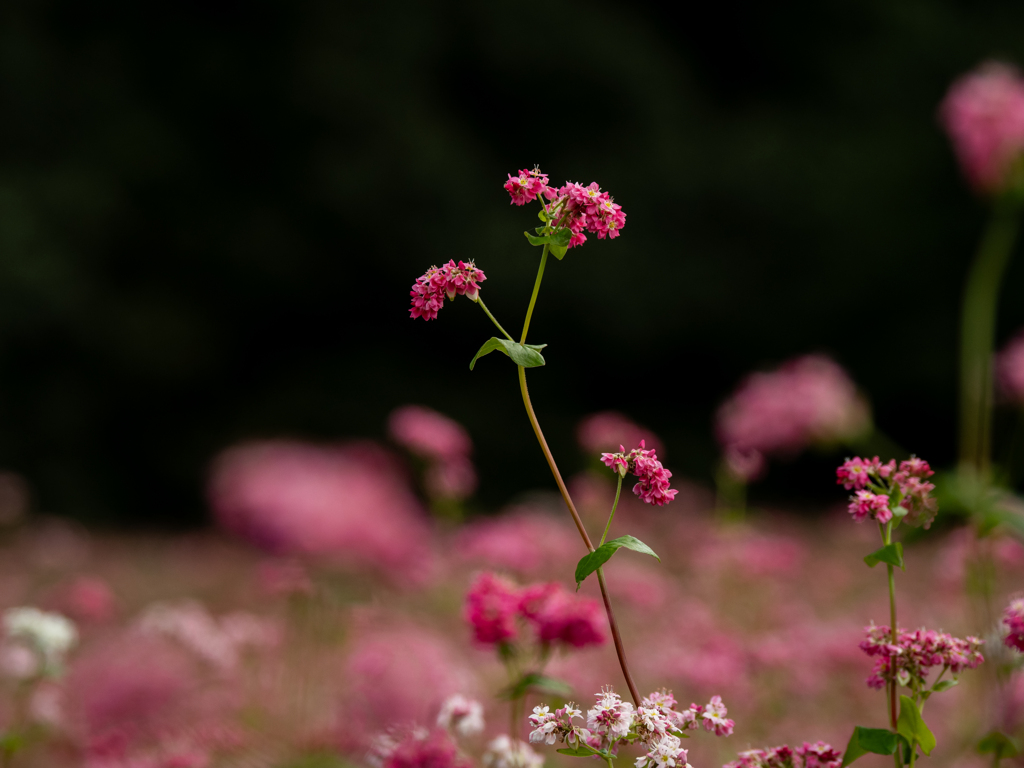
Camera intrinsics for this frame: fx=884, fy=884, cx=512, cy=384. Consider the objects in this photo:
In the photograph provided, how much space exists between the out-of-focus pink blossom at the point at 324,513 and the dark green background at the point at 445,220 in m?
4.90

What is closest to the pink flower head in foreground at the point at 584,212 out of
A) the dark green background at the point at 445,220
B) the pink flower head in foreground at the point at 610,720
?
the pink flower head in foreground at the point at 610,720

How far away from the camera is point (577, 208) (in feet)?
2.72

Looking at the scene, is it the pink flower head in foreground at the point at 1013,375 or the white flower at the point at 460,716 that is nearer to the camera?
the white flower at the point at 460,716

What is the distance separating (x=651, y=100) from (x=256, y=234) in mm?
3211

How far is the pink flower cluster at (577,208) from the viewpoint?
821mm

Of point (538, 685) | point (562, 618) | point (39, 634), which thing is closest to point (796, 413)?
point (562, 618)

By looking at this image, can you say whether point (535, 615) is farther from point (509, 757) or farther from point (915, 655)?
point (915, 655)

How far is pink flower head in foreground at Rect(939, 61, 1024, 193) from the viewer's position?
169cm

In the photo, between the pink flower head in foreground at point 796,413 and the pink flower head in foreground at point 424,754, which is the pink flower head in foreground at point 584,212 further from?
Answer: the pink flower head in foreground at point 796,413

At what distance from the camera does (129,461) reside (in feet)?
23.5

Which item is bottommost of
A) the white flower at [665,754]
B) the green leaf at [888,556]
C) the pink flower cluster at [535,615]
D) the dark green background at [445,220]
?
the white flower at [665,754]

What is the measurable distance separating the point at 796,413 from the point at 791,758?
987 mm

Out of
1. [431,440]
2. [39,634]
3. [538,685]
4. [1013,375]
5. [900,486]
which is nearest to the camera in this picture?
[900,486]

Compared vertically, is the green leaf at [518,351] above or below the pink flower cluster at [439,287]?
below
